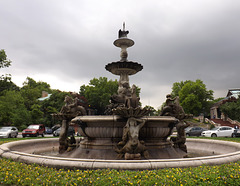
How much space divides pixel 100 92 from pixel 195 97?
103ft

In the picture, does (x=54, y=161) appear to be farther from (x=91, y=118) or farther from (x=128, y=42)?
(x=128, y=42)

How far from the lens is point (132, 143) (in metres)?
6.41

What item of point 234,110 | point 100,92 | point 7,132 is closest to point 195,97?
point 234,110

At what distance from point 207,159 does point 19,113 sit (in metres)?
34.9

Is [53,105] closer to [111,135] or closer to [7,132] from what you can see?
[7,132]

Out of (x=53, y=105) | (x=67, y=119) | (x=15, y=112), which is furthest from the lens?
(x=53, y=105)

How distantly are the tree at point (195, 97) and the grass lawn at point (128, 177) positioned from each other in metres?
58.3

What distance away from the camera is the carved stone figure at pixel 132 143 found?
6.41 meters

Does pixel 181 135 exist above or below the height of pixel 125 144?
above

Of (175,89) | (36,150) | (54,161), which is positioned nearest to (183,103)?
(175,89)

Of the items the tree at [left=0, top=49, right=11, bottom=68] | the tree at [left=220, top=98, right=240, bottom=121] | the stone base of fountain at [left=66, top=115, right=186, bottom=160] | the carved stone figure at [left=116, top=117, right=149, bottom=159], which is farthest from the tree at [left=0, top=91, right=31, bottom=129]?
the tree at [left=220, top=98, right=240, bottom=121]

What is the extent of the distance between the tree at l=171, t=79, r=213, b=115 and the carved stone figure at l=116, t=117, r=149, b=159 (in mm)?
56360

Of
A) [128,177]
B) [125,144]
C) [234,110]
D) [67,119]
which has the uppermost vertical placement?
[234,110]

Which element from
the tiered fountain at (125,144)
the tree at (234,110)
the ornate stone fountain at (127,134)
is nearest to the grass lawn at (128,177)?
the tiered fountain at (125,144)
